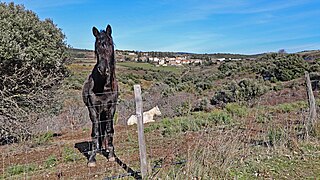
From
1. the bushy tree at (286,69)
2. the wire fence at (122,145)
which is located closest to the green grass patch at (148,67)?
the bushy tree at (286,69)

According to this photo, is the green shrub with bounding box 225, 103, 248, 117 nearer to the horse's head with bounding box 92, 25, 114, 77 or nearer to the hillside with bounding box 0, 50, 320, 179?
the hillside with bounding box 0, 50, 320, 179

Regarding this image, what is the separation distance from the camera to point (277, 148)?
6.77m

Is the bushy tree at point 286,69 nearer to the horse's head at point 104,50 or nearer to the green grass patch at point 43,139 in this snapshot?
the green grass patch at point 43,139

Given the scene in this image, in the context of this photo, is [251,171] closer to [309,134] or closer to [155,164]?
[155,164]

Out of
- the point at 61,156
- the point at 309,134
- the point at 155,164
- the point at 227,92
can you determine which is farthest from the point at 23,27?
the point at 227,92

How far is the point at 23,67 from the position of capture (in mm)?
9297

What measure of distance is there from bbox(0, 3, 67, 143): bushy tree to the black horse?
3.02 meters

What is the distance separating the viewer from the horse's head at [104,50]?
5961 mm

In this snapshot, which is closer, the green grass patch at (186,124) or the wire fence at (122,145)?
the wire fence at (122,145)

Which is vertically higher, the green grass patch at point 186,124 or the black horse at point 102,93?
the black horse at point 102,93

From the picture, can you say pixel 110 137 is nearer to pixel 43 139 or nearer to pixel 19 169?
pixel 19 169

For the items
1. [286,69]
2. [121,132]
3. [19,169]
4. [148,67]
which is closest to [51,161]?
[19,169]

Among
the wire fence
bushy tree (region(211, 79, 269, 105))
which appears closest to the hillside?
the wire fence

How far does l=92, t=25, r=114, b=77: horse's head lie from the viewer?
235 inches
